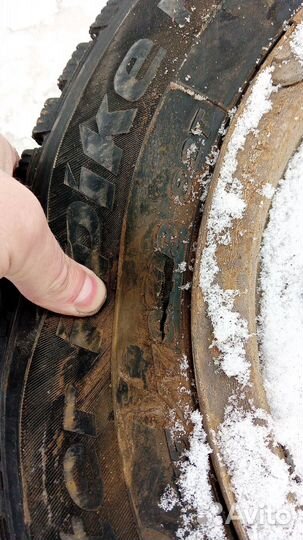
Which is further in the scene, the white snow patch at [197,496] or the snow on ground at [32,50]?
the snow on ground at [32,50]

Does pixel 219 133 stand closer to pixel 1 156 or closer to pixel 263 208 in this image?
pixel 263 208

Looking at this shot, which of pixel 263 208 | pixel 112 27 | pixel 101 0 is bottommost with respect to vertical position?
pixel 263 208

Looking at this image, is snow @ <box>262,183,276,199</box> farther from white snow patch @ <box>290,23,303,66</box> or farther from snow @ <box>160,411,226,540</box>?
snow @ <box>160,411,226,540</box>

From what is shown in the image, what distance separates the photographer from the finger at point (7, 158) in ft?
2.88

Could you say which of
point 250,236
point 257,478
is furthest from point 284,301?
point 257,478

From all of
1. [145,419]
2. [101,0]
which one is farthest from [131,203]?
[101,0]

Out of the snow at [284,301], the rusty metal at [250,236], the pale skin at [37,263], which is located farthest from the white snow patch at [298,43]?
the pale skin at [37,263]

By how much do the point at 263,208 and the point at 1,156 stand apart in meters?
0.44

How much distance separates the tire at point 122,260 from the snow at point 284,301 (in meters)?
0.15

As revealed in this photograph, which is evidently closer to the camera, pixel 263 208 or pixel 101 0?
pixel 263 208

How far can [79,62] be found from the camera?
89 centimetres

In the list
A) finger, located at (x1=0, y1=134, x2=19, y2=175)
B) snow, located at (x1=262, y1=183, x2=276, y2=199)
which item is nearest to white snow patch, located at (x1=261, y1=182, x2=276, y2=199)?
snow, located at (x1=262, y1=183, x2=276, y2=199)

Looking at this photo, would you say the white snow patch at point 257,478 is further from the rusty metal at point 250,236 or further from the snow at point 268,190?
the snow at point 268,190

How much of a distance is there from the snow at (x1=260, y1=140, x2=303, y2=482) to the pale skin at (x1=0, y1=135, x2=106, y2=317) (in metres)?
0.30
